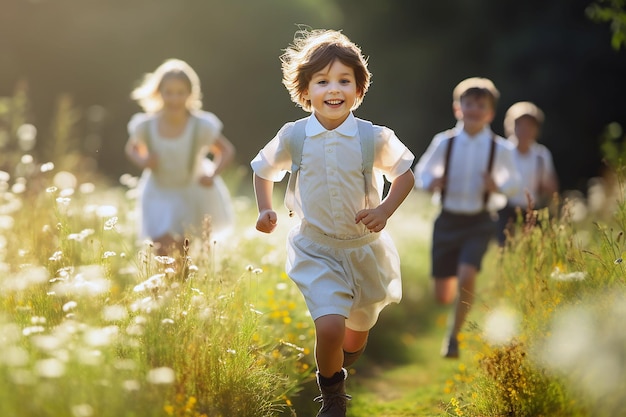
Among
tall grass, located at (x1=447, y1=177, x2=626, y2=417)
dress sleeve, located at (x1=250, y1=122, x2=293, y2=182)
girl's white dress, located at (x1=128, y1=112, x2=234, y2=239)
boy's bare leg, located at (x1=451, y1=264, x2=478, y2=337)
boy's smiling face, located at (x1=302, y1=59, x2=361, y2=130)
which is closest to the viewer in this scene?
tall grass, located at (x1=447, y1=177, x2=626, y2=417)

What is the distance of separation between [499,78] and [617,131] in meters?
10.1

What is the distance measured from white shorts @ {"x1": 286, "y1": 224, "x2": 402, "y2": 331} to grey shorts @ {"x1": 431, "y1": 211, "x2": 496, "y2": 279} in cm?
261

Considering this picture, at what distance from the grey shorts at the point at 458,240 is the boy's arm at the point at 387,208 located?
287cm

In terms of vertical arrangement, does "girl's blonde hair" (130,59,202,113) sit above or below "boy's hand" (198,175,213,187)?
above

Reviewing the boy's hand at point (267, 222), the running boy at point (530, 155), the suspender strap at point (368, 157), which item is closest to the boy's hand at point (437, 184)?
the running boy at point (530, 155)

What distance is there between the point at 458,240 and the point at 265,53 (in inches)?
555

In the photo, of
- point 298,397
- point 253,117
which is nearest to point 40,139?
point 253,117

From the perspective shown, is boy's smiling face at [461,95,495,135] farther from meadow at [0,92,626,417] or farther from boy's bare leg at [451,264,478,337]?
meadow at [0,92,626,417]

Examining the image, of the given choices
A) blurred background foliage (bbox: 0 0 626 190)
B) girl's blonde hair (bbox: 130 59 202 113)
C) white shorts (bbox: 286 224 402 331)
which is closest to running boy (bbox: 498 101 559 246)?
girl's blonde hair (bbox: 130 59 202 113)

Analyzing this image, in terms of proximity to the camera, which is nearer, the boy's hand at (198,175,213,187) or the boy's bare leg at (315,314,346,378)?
the boy's bare leg at (315,314,346,378)

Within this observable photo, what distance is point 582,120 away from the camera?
20516 mm

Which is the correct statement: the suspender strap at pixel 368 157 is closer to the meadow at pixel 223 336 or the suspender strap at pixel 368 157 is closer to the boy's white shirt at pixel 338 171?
the boy's white shirt at pixel 338 171

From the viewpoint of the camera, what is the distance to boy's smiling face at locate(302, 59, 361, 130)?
460cm

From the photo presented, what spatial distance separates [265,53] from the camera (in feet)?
68.8
